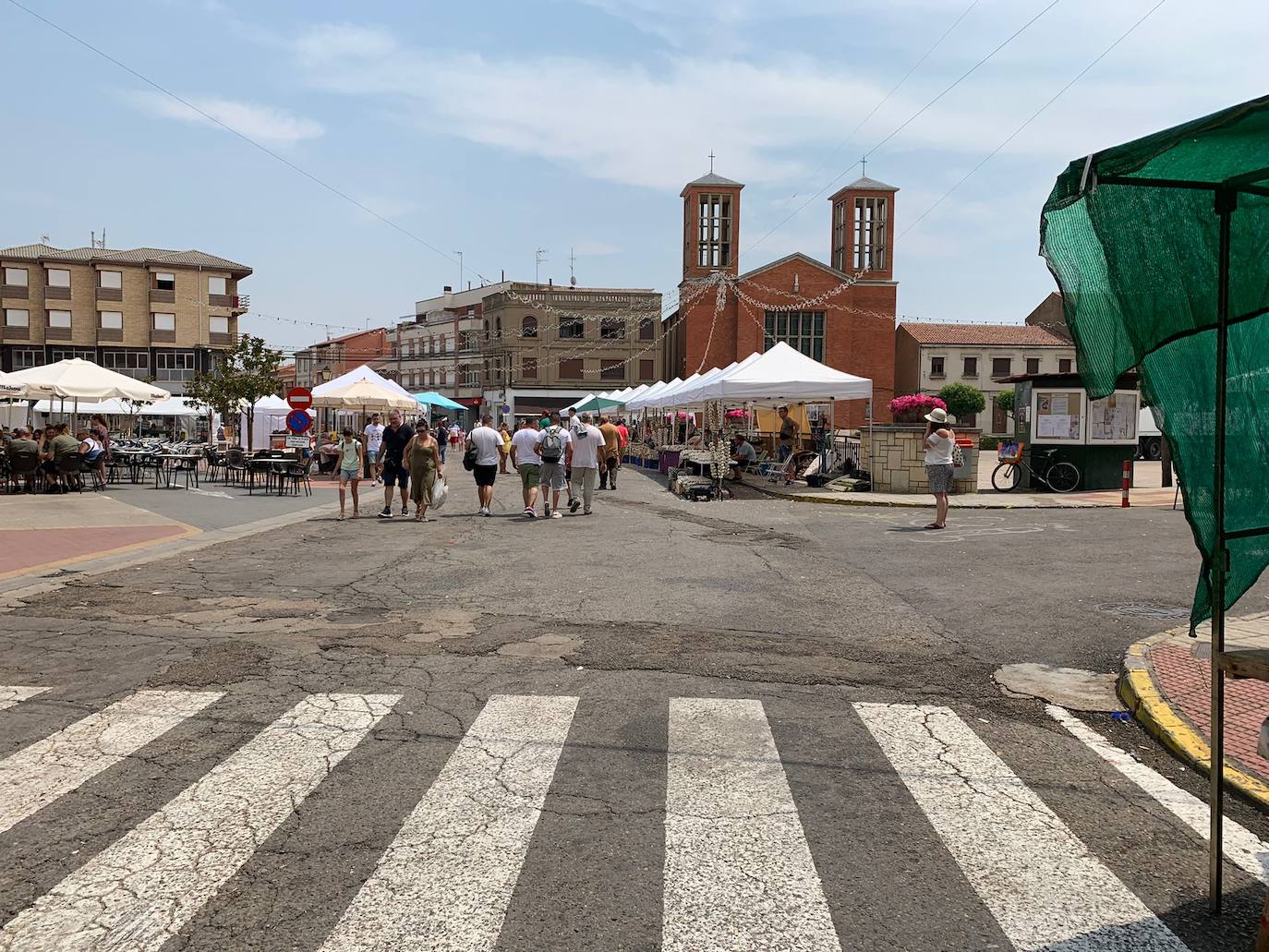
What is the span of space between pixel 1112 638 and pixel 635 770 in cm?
441

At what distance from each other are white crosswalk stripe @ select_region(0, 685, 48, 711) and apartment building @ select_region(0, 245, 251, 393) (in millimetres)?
60148

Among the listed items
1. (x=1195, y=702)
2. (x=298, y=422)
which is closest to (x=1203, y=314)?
(x=1195, y=702)

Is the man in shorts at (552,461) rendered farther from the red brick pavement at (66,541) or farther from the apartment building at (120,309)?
the apartment building at (120,309)

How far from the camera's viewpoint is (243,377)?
34000 mm

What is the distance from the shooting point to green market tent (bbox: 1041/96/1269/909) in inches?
126

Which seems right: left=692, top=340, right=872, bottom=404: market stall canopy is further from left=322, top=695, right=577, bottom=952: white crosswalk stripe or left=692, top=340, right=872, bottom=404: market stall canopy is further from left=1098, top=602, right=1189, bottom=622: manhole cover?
left=322, top=695, right=577, bottom=952: white crosswalk stripe

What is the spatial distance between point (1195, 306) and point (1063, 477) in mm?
17888

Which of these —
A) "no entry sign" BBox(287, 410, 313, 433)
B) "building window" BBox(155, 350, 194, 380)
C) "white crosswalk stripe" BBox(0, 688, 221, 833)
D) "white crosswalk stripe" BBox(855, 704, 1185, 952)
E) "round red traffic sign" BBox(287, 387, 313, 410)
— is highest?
"building window" BBox(155, 350, 194, 380)

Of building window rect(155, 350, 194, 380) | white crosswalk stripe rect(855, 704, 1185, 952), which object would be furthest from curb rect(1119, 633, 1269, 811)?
building window rect(155, 350, 194, 380)

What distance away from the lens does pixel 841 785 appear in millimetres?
A: 4191

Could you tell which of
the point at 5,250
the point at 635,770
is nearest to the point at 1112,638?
the point at 635,770

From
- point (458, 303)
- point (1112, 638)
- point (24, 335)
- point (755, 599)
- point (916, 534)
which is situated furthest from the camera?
point (458, 303)

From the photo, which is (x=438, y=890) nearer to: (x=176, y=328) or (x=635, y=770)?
(x=635, y=770)

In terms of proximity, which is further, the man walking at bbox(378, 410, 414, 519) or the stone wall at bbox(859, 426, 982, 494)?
the stone wall at bbox(859, 426, 982, 494)
